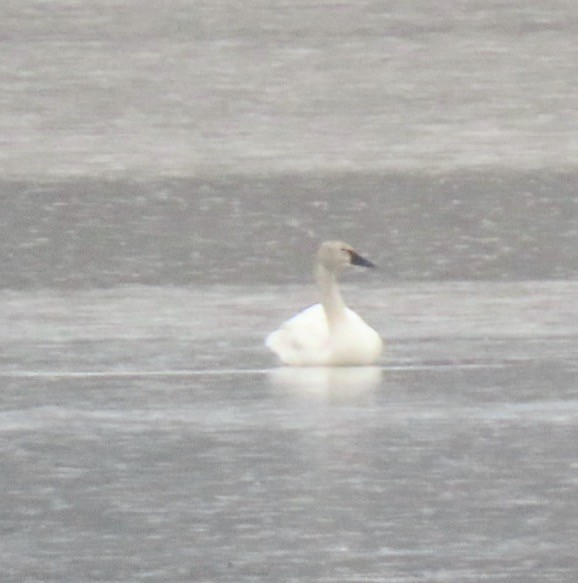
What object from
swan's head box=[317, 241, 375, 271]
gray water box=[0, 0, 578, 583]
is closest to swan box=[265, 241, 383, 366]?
swan's head box=[317, 241, 375, 271]

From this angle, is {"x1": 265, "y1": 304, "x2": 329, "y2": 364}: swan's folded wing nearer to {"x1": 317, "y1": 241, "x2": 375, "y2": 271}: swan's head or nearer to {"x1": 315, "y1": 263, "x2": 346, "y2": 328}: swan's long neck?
{"x1": 315, "y1": 263, "x2": 346, "y2": 328}: swan's long neck

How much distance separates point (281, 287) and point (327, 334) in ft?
5.16

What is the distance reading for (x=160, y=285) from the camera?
10797mm

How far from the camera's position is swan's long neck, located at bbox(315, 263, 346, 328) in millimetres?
9328

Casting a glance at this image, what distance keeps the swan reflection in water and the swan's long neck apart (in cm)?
22

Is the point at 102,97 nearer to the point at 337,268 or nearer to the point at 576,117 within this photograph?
the point at 576,117

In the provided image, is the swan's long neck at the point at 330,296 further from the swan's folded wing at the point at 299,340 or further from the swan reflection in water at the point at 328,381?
the swan reflection in water at the point at 328,381

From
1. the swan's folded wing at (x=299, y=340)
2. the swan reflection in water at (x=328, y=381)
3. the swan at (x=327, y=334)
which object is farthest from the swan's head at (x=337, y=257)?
the swan reflection in water at (x=328, y=381)

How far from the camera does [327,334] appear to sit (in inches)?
364

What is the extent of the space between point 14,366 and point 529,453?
2609mm

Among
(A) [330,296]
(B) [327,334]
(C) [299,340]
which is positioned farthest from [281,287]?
(C) [299,340]

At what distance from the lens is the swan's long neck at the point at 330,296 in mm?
9328

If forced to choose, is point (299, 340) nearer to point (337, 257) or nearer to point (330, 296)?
point (330, 296)

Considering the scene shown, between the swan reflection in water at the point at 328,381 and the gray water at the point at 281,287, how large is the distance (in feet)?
0.09
